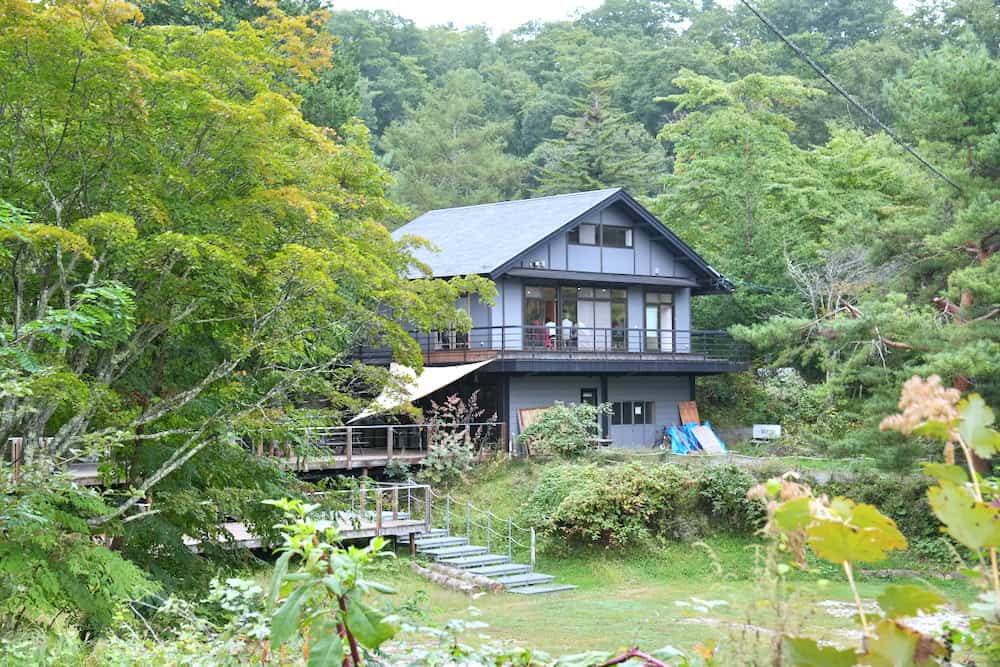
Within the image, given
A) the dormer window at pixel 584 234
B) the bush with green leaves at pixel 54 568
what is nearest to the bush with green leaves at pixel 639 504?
the dormer window at pixel 584 234

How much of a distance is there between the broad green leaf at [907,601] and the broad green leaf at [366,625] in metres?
1.25

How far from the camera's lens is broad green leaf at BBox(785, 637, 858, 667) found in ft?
6.26

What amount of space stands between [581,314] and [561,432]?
5.99 meters

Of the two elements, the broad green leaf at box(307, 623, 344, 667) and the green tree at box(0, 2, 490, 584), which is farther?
the green tree at box(0, 2, 490, 584)

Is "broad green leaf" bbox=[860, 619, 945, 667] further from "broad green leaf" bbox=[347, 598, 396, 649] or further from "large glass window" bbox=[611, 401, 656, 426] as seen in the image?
"large glass window" bbox=[611, 401, 656, 426]

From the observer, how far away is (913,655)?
1921 mm

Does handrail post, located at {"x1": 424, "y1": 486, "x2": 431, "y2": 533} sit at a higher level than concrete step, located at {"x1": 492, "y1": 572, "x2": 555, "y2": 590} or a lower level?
higher

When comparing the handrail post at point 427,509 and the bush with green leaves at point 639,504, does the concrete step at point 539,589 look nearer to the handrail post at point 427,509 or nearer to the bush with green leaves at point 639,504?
the bush with green leaves at point 639,504

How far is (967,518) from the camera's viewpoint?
5.96 feet

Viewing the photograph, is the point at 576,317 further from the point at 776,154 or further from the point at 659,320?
the point at 776,154

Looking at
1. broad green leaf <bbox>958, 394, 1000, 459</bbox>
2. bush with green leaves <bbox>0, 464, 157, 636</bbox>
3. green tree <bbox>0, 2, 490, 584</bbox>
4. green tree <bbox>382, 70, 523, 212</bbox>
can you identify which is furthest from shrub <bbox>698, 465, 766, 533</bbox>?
green tree <bbox>382, 70, 523, 212</bbox>

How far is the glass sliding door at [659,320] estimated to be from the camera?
101 feet

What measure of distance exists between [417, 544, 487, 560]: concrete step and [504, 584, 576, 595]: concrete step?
1.95 meters

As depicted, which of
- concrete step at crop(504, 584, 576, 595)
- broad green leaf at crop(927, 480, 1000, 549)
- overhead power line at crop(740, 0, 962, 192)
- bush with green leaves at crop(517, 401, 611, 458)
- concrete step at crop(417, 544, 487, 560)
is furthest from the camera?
bush with green leaves at crop(517, 401, 611, 458)
